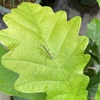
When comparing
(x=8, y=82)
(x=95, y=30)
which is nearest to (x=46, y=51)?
(x=8, y=82)

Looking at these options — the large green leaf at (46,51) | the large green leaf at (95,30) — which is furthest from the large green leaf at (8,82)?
the large green leaf at (95,30)

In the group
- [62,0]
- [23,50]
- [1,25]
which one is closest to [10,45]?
[23,50]

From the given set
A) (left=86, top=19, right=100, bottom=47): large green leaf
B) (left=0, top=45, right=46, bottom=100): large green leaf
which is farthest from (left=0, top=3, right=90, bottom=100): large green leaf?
(left=86, top=19, right=100, bottom=47): large green leaf

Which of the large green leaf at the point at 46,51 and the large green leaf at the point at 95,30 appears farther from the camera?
the large green leaf at the point at 95,30

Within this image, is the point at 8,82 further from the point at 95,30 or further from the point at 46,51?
the point at 95,30

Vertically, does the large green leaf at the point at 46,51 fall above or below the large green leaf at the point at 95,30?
above

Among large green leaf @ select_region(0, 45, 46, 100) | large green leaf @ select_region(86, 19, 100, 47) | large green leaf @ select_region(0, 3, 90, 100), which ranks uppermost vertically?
large green leaf @ select_region(0, 3, 90, 100)

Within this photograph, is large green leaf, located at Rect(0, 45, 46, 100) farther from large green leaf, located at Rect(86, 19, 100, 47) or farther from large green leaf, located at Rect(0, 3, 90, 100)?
large green leaf, located at Rect(86, 19, 100, 47)

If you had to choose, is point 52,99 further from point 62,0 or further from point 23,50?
point 62,0

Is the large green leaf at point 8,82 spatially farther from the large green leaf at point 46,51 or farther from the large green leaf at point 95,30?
the large green leaf at point 95,30
